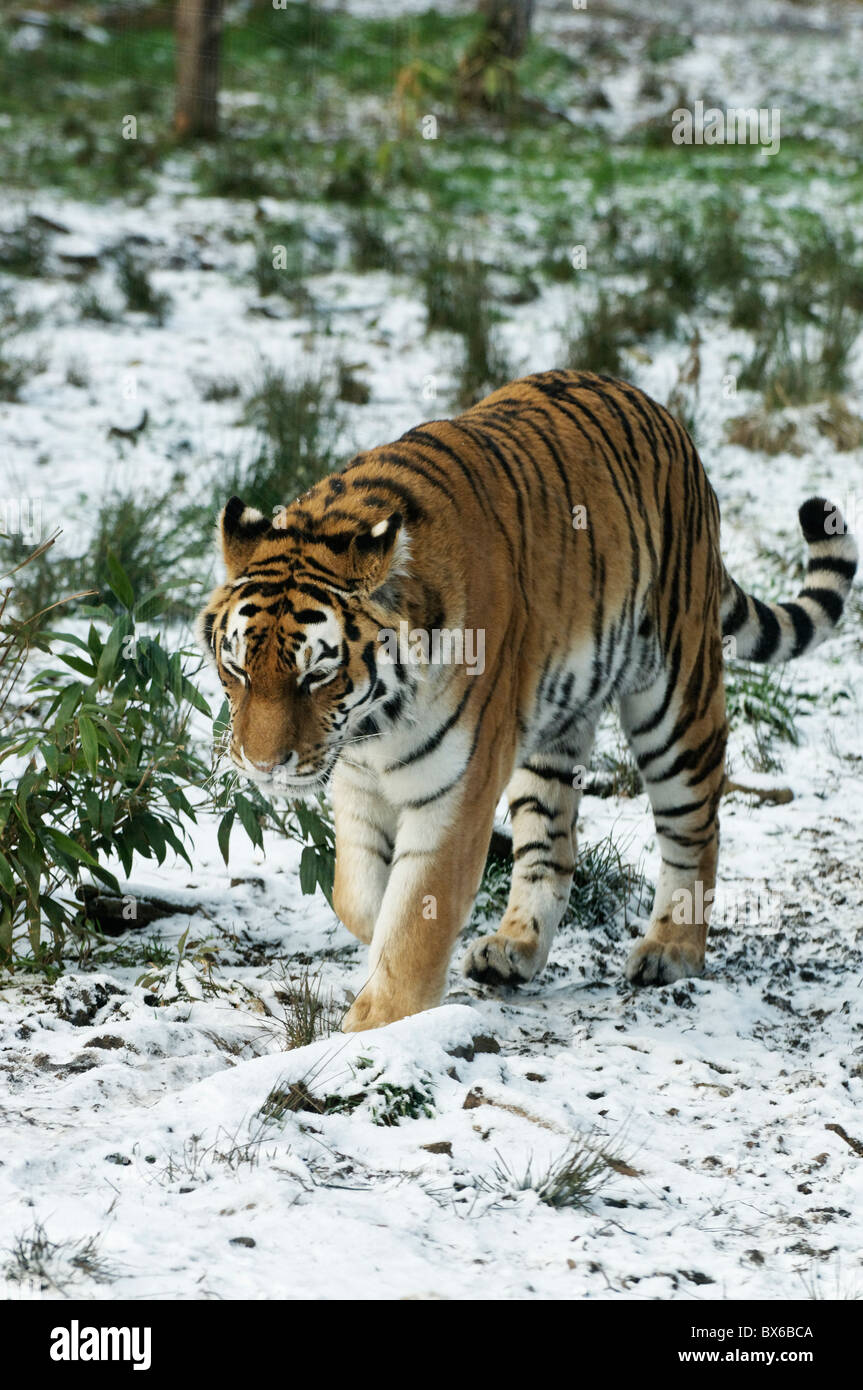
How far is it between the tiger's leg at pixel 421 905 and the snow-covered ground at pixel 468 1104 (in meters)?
0.11

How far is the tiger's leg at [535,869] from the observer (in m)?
4.09

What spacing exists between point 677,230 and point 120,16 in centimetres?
1234

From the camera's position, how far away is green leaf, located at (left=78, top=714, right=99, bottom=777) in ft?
10.9

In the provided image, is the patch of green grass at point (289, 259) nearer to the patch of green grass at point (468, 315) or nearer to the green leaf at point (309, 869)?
the patch of green grass at point (468, 315)

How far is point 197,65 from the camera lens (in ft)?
44.7

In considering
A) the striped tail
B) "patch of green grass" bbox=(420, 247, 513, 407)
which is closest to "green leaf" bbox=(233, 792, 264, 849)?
the striped tail

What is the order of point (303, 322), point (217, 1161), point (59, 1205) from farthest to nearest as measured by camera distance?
point (303, 322), point (217, 1161), point (59, 1205)

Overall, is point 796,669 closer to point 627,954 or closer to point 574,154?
point 627,954

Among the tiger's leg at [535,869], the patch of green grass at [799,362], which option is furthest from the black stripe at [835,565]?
the patch of green grass at [799,362]

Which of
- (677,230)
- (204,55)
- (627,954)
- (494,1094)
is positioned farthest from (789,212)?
(494,1094)

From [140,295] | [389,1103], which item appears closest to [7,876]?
[389,1103]

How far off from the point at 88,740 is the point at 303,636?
63 cm

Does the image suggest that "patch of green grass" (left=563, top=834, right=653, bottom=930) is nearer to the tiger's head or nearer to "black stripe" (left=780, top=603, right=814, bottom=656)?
"black stripe" (left=780, top=603, right=814, bottom=656)

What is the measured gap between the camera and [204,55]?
13.5m
